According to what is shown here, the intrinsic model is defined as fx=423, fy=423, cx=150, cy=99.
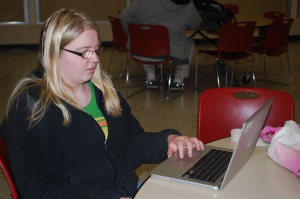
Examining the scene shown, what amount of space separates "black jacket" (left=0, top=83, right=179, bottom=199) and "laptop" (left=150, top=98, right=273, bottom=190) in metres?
0.19

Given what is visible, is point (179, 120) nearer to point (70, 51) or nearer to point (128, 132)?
point (128, 132)

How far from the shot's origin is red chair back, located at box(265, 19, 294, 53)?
5.26 meters

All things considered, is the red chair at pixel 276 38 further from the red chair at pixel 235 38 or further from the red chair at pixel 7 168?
the red chair at pixel 7 168

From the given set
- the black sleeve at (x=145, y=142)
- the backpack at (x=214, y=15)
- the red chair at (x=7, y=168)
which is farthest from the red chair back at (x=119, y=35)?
the red chair at (x=7, y=168)

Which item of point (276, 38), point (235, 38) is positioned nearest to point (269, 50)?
point (276, 38)

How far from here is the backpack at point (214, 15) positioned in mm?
5328

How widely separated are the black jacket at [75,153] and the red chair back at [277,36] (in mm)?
3991

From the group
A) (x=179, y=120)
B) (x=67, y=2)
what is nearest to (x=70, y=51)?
(x=179, y=120)

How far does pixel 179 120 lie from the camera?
4.23 meters

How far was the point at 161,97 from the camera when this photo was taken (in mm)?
5102

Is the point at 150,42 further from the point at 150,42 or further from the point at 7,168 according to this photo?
the point at 7,168

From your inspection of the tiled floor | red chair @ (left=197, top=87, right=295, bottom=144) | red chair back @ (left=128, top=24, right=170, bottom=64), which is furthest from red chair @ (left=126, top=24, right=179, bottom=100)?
red chair @ (left=197, top=87, right=295, bottom=144)

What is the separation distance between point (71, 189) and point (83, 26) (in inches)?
21.5

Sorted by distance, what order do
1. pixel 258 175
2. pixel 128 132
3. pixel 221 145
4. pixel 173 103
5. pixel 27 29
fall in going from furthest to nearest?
pixel 27 29 < pixel 173 103 < pixel 128 132 < pixel 221 145 < pixel 258 175
